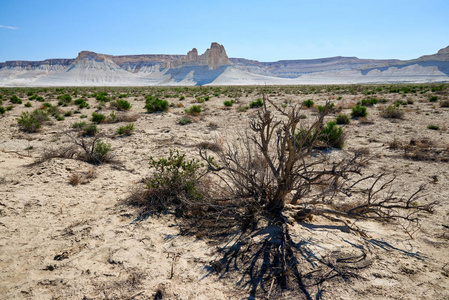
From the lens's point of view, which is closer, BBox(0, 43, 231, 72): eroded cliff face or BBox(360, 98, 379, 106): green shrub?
BBox(360, 98, 379, 106): green shrub

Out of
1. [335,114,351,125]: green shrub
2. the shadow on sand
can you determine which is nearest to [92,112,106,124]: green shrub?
[335,114,351,125]: green shrub

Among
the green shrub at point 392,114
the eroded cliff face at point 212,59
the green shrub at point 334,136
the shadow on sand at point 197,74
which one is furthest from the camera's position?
the eroded cliff face at point 212,59

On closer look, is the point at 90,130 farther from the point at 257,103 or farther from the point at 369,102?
the point at 369,102

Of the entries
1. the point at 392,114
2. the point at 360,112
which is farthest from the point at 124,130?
the point at 392,114

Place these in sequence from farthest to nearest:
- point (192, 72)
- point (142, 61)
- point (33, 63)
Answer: point (142, 61) → point (33, 63) → point (192, 72)

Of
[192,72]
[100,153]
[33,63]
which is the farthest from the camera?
[33,63]

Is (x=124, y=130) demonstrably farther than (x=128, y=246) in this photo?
Yes

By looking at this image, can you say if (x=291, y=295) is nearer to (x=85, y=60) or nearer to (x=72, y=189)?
(x=72, y=189)

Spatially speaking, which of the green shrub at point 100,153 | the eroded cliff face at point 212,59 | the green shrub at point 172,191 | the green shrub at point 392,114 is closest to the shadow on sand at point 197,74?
the eroded cliff face at point 212,59

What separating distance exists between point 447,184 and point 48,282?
18.8 ft

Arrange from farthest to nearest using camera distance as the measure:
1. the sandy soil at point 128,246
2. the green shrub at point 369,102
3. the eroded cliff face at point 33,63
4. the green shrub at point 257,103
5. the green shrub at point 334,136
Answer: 1. the eroded cliff face at point 33,63
2. the green shrub at point 369,102
3. the green shrub at point 257,103
4. the green shrub at point 334,136
5. the sandy soil at point 128,246

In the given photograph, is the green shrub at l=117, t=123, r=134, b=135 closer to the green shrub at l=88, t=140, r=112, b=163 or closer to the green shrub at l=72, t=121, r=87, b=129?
the green shrub at l=72, t=121, r=87, b=129

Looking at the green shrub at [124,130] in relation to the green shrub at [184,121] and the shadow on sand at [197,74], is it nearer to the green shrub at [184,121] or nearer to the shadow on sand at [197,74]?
the green shrub at [184,121]

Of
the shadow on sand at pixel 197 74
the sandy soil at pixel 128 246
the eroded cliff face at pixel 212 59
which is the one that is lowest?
the sandy soil at pixel 128 246
